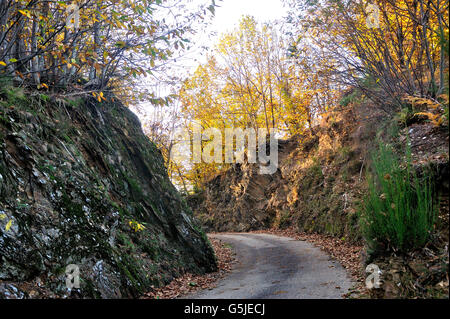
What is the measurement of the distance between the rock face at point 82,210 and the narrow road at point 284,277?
1328mm

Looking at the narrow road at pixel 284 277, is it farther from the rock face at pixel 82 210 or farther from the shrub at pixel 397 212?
the shrub at pixel 397 212

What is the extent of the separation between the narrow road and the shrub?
60.0 inches

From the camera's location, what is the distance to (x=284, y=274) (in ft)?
23.4

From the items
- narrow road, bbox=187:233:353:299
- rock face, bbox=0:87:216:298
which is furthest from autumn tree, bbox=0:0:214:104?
narrow road, bbox=187:233:353:299

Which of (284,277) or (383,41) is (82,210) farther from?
(383,41)

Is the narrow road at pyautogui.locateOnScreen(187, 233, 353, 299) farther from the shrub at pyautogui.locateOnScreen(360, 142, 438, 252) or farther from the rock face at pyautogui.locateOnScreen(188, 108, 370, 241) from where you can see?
the rock face at pyautogui.locateOnScreen(188, 108, 370, 241)

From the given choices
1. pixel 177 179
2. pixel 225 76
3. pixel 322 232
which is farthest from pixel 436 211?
pixel 177 179

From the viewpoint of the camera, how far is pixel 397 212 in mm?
3562

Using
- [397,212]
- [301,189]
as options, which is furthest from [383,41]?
[301,189]

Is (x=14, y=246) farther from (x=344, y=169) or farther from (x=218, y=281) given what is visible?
(x=344, y=169)

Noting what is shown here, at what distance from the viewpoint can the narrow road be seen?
543cm

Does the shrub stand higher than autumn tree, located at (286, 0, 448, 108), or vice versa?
autumn tree, located at (286, 0, 448, 108)

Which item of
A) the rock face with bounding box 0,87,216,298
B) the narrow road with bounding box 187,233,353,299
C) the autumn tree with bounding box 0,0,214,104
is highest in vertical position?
the autumn tree with bounding box 0,0,214,104
